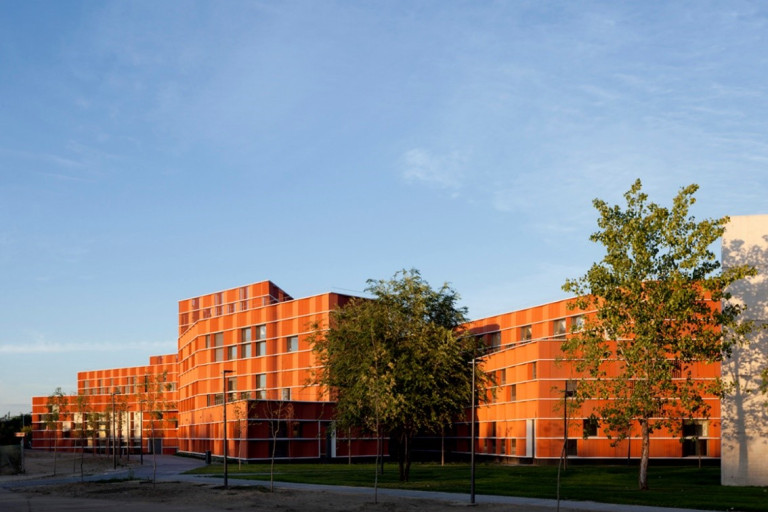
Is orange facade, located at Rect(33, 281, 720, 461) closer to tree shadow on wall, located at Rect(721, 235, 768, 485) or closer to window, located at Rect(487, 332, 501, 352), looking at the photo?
window, located at Rect(487, 332, 501, 352)

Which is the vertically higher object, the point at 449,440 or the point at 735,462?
Result: the point at 735,462

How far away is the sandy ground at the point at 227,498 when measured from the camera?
40031mm

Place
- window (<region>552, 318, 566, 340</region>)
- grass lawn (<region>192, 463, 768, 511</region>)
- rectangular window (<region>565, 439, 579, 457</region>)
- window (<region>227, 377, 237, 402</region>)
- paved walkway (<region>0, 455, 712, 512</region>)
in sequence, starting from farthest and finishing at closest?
1. window (<region>227, 377, 237, 402</region>)
2. window (<region>552, 318, 566, 340</region>)
3. rectangular window (<region>565, 439, 579, 457</region>)
4. grass lawn (<region>192, 463, 768, 511</region>)
5. paved walkway (<region>0, 455, 712, 512</region>)

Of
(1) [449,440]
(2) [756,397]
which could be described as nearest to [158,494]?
(2) [756,397]

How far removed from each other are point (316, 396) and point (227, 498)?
2372 inches

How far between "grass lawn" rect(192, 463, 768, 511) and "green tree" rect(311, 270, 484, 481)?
13.1 ft

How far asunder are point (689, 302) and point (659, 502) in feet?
38.1

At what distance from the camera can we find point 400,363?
53.8 m

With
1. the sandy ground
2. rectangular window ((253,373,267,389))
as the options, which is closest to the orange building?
rectangular window ((253,373,267,389))

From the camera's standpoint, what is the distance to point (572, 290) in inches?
1927

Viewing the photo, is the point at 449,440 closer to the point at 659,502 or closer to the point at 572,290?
the point at 572,290

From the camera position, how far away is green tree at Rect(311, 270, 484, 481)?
5338 centimetres

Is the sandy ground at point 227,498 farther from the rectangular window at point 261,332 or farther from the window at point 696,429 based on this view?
the rectangular window at point 261,332

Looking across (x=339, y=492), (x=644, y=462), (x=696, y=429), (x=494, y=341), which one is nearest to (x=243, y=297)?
(x=494, y=341)
